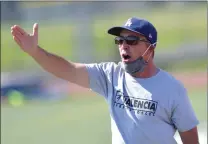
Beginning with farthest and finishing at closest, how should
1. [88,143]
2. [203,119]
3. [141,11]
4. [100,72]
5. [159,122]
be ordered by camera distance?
[141,11], [203,119], [88,143], [100,72], [159,122]

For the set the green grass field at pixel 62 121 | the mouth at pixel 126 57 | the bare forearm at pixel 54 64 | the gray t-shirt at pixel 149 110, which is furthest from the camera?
the green grass field at pixel 62 121

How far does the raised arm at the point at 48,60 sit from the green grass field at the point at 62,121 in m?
5.89

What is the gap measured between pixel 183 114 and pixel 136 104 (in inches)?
14.0

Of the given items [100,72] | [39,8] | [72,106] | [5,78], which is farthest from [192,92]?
[100,72]

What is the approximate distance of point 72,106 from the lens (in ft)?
61.8

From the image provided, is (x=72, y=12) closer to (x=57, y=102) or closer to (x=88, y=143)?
(x=57, y=102)

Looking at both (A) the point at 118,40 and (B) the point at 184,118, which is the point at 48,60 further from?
(B) the point at 184,118

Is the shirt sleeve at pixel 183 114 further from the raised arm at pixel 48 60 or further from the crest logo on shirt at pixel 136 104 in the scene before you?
the raised arm at pixel 48 60

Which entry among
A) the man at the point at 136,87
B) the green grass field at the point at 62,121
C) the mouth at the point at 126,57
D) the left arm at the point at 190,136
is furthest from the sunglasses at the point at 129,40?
the green grass field at the point at 62,121

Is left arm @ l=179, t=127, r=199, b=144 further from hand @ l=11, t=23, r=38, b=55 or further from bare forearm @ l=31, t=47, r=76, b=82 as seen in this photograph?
hand @ l=11, t=23, r=38, b=55

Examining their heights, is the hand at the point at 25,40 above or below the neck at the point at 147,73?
above

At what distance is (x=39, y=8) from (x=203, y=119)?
14568 millimetres

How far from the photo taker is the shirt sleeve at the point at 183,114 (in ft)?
15.1

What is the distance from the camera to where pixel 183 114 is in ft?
15.2
